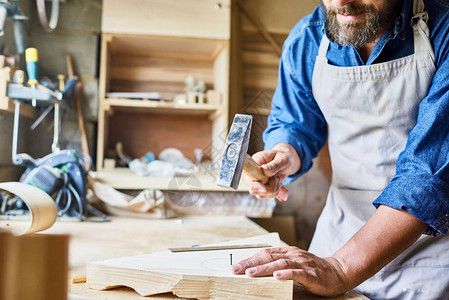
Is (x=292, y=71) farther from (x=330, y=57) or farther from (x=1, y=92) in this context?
(x=1, y=92)

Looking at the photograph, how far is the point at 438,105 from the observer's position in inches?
28.9

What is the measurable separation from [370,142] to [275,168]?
0.87 feet

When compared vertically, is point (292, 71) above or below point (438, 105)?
above

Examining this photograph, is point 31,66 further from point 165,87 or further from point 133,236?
point 165,87

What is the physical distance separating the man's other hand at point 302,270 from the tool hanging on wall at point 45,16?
3.74 feet

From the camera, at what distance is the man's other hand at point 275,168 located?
2.83ft

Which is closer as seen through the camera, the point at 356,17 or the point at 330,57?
the point at 356,17

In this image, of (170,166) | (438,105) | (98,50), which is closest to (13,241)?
(438,105)

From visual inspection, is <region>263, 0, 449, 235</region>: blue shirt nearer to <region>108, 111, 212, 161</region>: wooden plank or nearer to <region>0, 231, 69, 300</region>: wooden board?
<region>0, 231, 69, 300</region>: wooden board

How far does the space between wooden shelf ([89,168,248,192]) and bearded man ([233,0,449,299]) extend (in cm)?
62

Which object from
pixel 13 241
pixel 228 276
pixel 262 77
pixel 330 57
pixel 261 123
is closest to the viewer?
pixel 13 241

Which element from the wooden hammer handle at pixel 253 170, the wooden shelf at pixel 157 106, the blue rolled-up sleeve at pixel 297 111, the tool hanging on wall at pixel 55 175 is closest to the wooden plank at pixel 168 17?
the wooden shelf at pixel 157 106

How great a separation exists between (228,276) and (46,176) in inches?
34.3

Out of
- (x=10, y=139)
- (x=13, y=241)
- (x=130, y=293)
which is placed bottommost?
(x=130, y=293)
